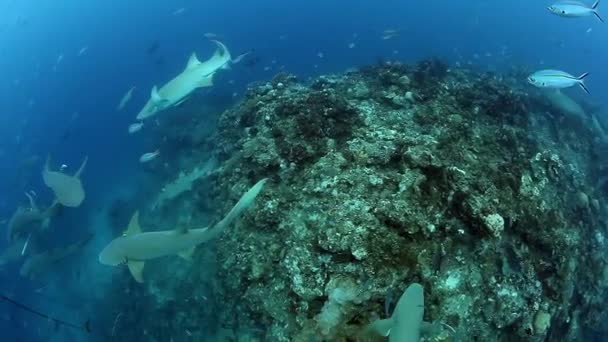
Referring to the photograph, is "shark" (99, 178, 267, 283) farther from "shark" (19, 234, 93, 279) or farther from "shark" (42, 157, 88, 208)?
"shark" (19, 234, 93, 279)

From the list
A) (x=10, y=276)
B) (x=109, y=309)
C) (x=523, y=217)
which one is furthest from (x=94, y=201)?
(x=523, y=217)

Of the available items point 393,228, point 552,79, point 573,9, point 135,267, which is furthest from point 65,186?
point 573,9

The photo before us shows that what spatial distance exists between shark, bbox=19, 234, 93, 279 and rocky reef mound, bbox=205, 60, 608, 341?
843 cm

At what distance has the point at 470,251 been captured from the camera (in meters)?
4.70

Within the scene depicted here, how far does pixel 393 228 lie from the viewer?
182 inches

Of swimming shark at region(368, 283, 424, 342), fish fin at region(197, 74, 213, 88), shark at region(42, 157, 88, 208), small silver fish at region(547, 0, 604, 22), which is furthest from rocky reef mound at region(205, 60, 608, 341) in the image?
small silver fish at region(547, 0, 604, 22)

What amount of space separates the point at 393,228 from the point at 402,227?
10 centimetres

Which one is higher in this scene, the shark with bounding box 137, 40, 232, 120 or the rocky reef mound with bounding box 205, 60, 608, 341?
the shark with bounding box 137, 40, 232, 120

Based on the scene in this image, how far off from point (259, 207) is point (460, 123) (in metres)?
3.48

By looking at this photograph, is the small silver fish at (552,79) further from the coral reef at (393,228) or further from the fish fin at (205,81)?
the fish fin at (205,81)

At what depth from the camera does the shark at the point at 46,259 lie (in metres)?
11.9

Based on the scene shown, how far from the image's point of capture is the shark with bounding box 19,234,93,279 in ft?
39.1

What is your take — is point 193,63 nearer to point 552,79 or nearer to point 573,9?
point 552,79

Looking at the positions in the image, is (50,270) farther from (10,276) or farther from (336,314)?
(336,314)
